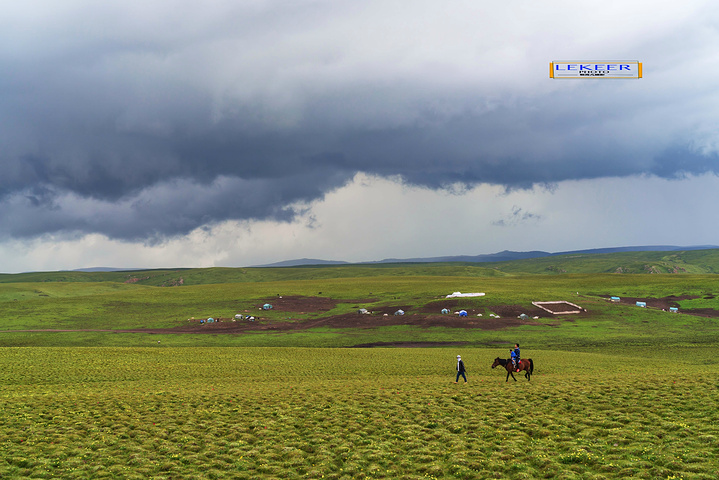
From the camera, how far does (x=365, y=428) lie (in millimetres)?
26297

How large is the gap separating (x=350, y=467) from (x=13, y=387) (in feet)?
142

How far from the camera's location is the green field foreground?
20.4 m

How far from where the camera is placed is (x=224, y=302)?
143 meters

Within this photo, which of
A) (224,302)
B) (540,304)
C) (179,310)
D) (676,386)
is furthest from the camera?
(224,302)

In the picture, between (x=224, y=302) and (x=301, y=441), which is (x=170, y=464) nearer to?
(x=301, y=441)

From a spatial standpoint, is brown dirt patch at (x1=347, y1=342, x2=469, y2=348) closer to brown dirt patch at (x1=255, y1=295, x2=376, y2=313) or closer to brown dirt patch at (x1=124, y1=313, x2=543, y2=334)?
brown dirt patch at (x1=124, y1=313, x2=543, y2=334)

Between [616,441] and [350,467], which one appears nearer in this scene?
[350,467]

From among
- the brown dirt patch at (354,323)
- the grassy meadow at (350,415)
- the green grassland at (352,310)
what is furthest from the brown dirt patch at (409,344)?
the brown dirt patch at (354,323)

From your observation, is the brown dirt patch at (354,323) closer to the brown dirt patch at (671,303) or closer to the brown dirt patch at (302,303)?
the brown dirt patch at (302,303)

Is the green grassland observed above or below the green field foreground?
below

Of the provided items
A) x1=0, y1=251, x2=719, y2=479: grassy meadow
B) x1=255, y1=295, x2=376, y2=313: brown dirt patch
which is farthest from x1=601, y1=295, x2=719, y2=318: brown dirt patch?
x1=255, y1=295, x2=376, y2=313: brown dirt patch

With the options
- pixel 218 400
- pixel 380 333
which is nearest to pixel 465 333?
pixel 380 333

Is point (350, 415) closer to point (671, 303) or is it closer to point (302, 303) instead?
point (302, 303)

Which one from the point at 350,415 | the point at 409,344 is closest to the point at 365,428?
the point at 350,415
